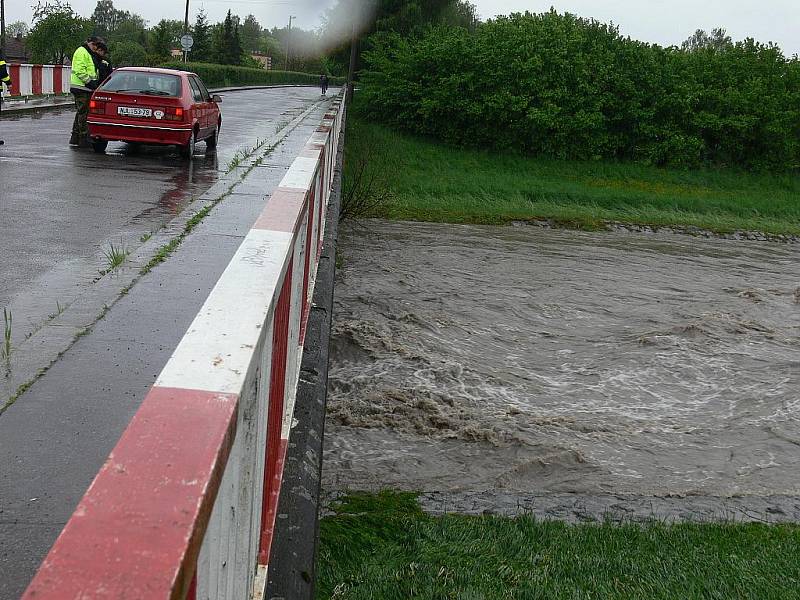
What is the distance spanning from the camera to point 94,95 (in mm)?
16172

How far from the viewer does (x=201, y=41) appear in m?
97.4

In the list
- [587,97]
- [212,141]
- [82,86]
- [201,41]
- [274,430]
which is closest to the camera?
[274,430]

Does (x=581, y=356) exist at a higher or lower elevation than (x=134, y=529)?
lower

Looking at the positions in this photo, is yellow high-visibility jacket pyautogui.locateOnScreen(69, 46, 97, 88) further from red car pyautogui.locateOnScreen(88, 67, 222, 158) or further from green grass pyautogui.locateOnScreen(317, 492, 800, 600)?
green grass pyautogui.locateOnScreen(317, 492, 800, 600)

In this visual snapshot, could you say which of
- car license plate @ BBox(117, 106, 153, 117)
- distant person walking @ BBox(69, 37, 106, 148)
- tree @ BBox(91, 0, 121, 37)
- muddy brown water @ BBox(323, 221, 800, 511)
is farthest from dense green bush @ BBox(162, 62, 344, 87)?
tree @ BBox(91, 0, 121, 37)

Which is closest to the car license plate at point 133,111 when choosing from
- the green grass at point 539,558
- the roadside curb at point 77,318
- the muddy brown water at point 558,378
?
the muddy brown water at point 558,378

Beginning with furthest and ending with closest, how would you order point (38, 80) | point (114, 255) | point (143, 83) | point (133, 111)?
point (38, 80), point (143, 83), point (133, 111), point (114, 255)

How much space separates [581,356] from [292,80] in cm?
10224

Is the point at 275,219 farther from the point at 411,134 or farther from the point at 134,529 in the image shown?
the point at 411,134

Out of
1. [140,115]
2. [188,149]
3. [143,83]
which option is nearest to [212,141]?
[143,83]

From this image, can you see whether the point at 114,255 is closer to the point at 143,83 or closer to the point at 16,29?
the point at 143,83

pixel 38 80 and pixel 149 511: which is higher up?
pixel 149 511

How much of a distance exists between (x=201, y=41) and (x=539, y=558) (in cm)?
9725

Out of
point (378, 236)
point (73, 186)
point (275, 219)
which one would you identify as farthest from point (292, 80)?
point (275, 219)
